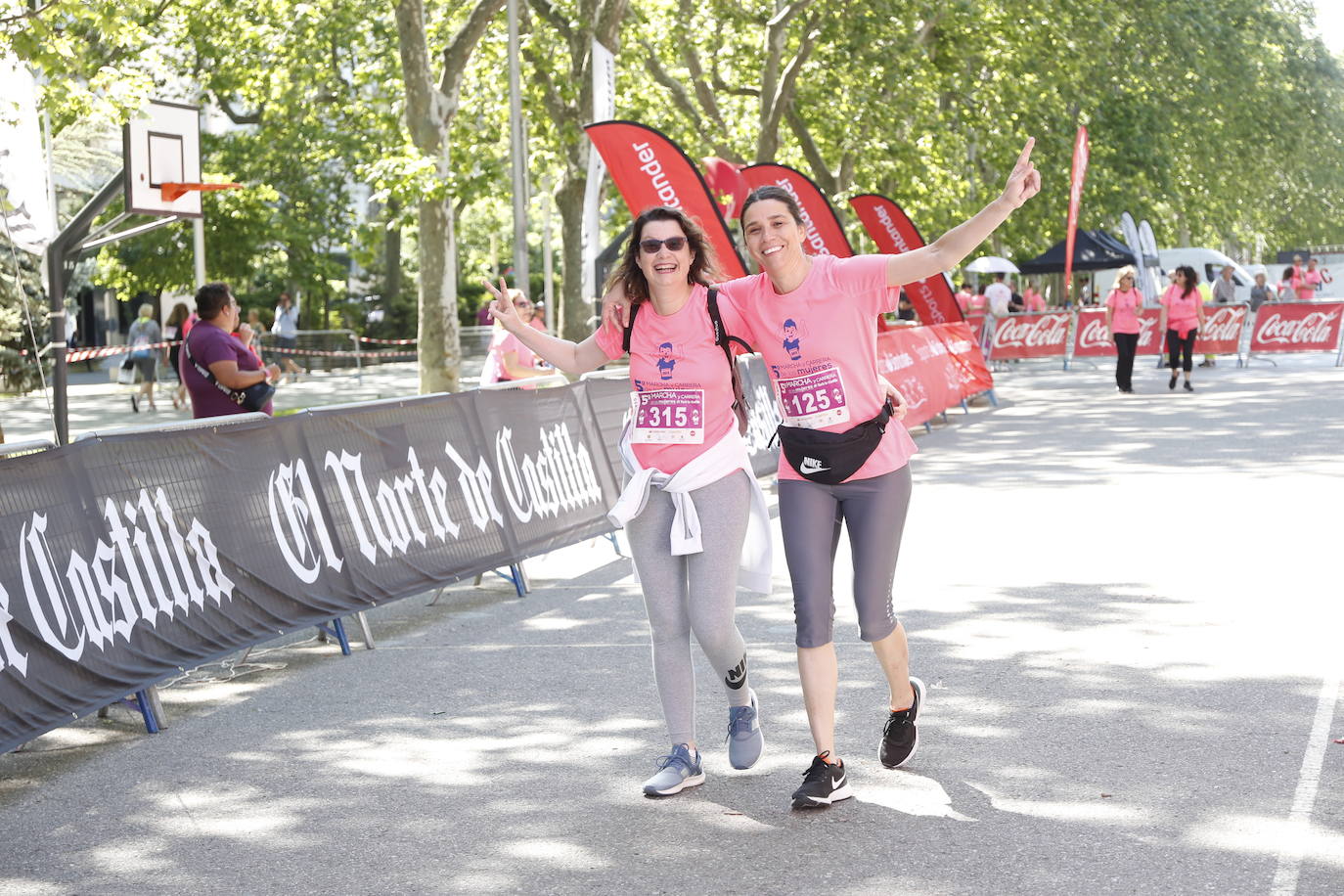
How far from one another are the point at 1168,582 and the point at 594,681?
3467mm

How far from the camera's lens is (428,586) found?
8938 millimetres

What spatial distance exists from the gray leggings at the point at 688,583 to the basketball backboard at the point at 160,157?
12.9 m

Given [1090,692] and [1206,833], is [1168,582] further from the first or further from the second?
[1206,833]

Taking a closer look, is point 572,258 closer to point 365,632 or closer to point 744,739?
point 365,632

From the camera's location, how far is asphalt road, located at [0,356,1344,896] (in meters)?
4.94

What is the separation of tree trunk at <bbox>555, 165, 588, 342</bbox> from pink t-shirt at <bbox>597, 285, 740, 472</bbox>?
23.0 meters

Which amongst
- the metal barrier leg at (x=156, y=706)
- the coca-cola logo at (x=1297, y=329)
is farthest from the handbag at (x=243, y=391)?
the coca-cola logo at (x=1297, y=329)

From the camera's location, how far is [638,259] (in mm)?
5512

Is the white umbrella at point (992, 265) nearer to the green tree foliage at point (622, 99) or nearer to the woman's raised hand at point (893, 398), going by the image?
the green tree foliage at point (622, 99)

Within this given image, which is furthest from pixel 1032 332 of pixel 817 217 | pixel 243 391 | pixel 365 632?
pixel 365 632

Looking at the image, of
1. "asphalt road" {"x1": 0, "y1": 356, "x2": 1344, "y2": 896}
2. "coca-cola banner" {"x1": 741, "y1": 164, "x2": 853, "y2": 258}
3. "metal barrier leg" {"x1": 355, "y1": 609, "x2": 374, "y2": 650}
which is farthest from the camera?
"coca-cola banner" {"x1": 741, "y1": 164, "x2": 853, "y2": 258}

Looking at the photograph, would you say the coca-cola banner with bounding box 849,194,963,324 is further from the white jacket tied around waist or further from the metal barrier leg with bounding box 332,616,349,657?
the white jacket tied around waist

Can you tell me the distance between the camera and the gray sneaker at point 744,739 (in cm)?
577

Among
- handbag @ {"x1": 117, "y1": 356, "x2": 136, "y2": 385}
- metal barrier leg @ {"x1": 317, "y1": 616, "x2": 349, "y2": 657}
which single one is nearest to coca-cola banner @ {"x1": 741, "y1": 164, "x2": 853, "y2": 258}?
metal barrier leg @ {"x1": 317, "y1": 616, "x2": 349, "y2": 657}
